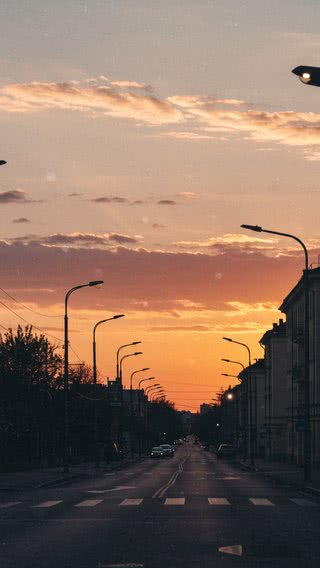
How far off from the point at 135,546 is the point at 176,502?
552 inches

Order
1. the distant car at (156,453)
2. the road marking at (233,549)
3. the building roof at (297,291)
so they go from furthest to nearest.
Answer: the distant car at (156,453)
the building roof at (297,291)
the road marking at (233,549)

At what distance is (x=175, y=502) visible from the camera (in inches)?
1288

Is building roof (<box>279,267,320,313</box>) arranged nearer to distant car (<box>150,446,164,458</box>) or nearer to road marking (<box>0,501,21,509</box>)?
distant car (<box>150,446,164,458</box>)

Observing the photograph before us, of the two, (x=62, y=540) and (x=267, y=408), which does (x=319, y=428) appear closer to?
(x=267, y=408)

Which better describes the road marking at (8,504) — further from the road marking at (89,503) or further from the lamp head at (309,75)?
the lamp head at (309,75)

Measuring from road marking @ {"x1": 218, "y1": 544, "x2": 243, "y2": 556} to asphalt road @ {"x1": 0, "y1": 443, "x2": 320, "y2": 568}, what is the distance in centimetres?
2

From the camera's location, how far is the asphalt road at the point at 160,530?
16719 millimetres

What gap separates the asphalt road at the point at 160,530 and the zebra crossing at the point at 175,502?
1.1 inches

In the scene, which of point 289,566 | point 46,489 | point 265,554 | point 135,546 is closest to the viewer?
point 289,566

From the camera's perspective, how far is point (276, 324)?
5379 inches

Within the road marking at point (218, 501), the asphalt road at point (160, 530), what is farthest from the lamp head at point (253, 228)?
the road marking at point (218, 501)

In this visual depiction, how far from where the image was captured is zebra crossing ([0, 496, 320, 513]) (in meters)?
31.5

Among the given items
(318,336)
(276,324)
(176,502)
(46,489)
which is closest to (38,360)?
(318,336)

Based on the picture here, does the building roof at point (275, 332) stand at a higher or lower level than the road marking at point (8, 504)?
higher
